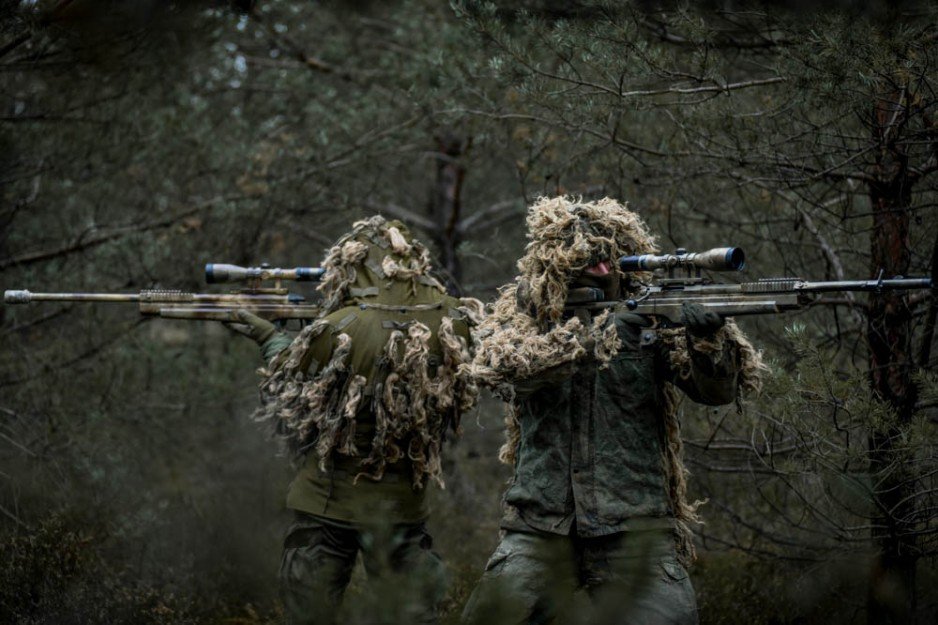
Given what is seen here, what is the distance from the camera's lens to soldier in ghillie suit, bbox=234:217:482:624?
5.23 m

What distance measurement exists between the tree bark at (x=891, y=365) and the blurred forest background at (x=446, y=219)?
0.02 meters

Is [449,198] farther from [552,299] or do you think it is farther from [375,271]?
[552,299]

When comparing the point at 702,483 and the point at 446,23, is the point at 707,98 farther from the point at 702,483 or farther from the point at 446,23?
the point at 446,23

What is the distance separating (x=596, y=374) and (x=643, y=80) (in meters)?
2.08

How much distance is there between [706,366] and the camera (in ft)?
13.1

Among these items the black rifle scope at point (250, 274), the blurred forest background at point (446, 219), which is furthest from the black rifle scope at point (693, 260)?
the black rifle scope at point (250, 274)

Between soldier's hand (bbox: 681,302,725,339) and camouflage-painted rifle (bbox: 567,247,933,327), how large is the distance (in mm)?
44

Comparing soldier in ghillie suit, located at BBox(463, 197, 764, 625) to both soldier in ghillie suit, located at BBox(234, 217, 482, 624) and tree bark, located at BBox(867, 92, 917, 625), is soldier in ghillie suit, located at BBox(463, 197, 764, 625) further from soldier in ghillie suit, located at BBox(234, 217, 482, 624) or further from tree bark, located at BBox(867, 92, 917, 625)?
tree bark, located at BBox(867, 92, 917, 625)

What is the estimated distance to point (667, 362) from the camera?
4332 millimetres

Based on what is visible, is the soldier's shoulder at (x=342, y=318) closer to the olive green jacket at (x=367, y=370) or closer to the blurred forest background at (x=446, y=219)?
the olive green jacket at (x=367, y=370)

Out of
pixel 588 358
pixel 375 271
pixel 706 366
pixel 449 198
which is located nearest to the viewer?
pixel 706 366

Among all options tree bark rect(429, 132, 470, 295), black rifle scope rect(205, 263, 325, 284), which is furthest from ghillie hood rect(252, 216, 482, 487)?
tree bark rect(429, 132, 470, 295)

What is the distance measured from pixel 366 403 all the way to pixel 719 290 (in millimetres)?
2184

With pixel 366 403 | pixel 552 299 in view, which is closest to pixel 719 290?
pixel 552 299
